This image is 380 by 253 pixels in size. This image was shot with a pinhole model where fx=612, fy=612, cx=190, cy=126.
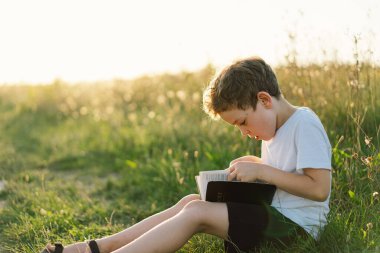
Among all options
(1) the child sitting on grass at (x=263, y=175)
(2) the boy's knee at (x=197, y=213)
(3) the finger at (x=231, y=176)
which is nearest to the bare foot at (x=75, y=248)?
(1) the child sitting on grass at (x=263, y=175)

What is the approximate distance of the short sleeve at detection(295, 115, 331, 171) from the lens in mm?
3000

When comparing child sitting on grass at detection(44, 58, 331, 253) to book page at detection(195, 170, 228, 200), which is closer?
child sitting on grass at detection(44, 58, 331, 253)

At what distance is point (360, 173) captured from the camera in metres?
3.91

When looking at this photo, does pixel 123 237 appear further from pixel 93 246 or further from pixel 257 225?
pixel 257 225

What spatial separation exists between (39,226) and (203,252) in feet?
4.13

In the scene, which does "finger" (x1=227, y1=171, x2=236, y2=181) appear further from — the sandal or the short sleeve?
the sandal

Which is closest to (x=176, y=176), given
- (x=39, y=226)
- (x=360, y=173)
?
(x=39, y=226)

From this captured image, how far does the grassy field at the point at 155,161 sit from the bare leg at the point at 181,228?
316mm

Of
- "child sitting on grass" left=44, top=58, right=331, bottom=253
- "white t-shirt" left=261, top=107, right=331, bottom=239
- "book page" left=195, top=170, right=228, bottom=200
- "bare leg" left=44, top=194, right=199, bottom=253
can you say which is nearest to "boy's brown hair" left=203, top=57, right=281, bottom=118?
"child sitting on grass" left=44, top=58, right=331, bottom=253

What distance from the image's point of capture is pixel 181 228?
10.0 feet

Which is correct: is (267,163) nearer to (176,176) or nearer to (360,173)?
(360,173)

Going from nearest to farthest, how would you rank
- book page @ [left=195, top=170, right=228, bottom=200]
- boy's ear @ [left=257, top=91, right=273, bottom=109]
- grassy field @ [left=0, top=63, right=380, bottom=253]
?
boy's ear @ [left=257, top=91, right=273, bottom=109], book page @ [left=195, top=170, right=228, bottom=200], grassy field @ [left=0, top=63, right=380, bottom=253]

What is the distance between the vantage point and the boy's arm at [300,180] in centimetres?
302

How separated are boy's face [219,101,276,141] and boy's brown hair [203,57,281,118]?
1.0 inches
